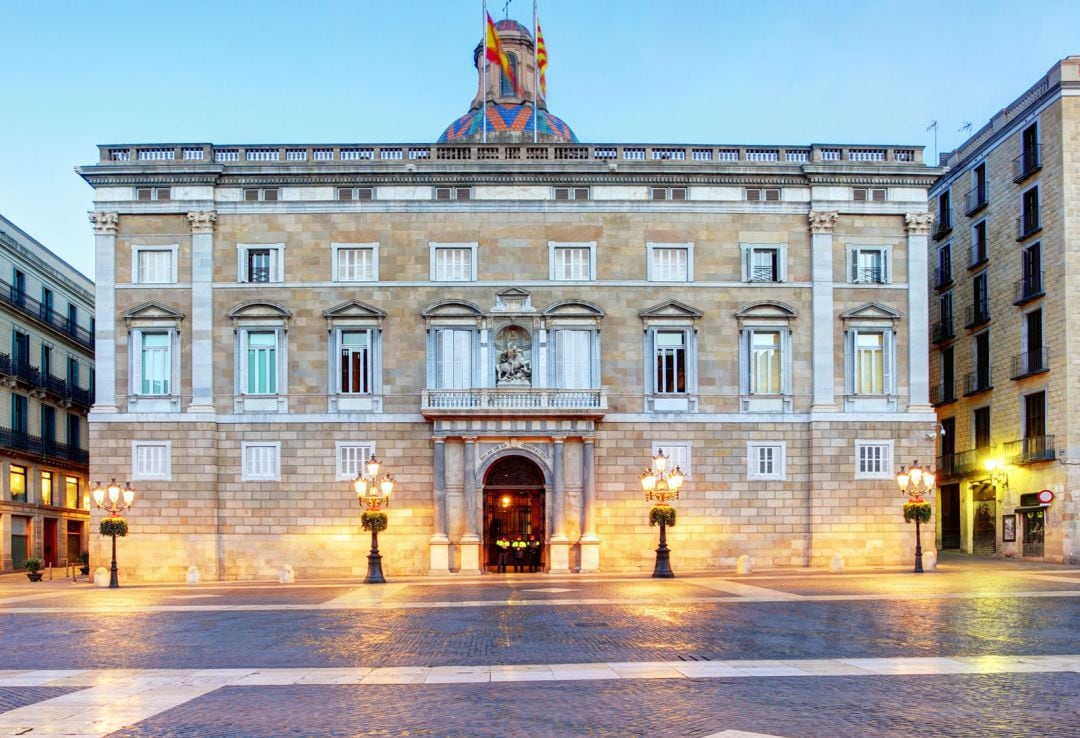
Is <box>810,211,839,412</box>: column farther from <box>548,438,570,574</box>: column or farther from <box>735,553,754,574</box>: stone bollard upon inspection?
<box>548,438,570,574</box>: column

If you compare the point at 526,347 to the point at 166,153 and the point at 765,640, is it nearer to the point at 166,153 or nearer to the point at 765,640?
the point at 166,153

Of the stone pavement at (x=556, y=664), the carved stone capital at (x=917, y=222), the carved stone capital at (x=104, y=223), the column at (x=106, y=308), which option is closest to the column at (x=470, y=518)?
the stone pavement at (x=556, y=664)

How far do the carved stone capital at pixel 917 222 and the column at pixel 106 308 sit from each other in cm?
3096

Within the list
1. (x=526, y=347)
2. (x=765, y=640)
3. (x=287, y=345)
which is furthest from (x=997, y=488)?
(x=765, y=640)

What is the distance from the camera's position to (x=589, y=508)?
44.2 metres

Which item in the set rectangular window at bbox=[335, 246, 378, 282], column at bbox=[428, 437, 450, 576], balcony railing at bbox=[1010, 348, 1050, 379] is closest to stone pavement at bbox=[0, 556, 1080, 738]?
column at bbox=[428, 437, 450, 576]

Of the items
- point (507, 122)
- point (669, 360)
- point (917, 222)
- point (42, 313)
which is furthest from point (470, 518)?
point (507, 122)

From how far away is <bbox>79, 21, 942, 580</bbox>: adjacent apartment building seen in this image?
1751 inches

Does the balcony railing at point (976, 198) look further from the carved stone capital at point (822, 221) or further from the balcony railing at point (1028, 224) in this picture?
the carved stone capital at point (822, 221)

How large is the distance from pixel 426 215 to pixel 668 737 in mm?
35402

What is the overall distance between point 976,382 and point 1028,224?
8.47 m

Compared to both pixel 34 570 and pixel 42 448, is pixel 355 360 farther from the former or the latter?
pixel 42 448

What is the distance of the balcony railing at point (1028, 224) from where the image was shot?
48.4m

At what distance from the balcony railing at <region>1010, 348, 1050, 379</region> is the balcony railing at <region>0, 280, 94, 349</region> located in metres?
45.4
